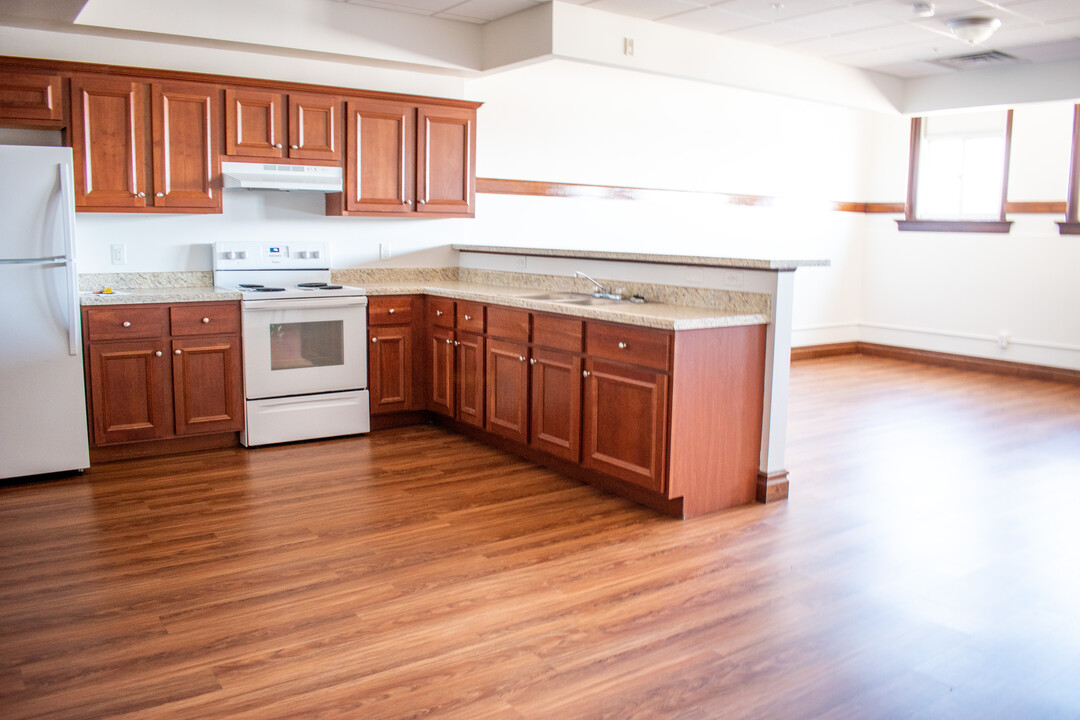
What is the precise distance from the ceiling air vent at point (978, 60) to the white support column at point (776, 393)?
11.4 feet

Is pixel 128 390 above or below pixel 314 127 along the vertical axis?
below

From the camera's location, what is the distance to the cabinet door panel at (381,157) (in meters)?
5.23

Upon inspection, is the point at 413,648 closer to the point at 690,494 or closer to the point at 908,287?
the point at 690,494

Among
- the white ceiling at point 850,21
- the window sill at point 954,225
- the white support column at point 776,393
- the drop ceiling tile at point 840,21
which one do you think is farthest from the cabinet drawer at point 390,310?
the window sill at point 954,225

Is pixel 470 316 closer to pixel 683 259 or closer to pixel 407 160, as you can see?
pixel 407 160

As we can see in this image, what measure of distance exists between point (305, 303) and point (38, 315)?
1.31 m

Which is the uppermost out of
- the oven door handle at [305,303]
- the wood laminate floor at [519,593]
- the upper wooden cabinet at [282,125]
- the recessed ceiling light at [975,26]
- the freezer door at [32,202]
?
the recessed ceiling light at [975,26]

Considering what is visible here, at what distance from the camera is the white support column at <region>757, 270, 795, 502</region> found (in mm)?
3865

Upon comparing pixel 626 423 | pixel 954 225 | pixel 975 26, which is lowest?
pixel 626 423

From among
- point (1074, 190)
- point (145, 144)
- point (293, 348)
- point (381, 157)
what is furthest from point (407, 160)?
point (1074, 190)

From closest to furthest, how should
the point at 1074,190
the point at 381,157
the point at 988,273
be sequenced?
the point at 381,157, the point at 1074,190, the point at 988,273

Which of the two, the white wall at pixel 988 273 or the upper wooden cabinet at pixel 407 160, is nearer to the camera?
the upper wooden cabinet at pixel 407 160

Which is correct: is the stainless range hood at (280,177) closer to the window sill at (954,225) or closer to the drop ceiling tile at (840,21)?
the drop ceiling tile at (840,21)

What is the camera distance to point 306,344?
4941mm
